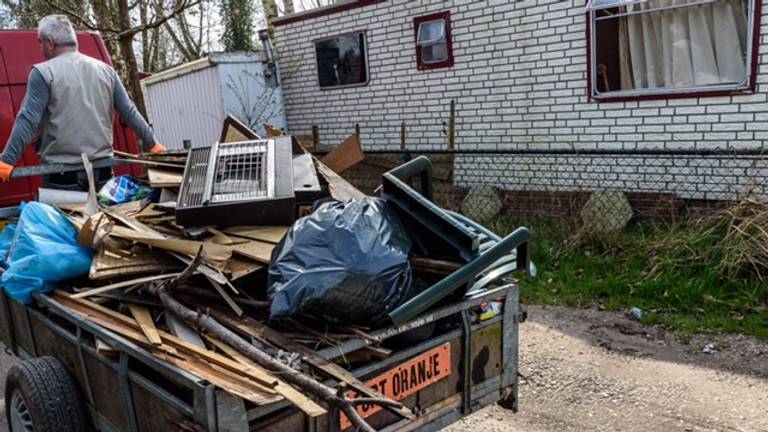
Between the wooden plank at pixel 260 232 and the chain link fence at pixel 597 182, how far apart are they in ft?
13.8

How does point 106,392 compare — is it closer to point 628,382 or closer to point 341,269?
point 341,269

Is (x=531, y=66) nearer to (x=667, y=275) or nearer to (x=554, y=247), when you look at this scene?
(x=554, y=247)

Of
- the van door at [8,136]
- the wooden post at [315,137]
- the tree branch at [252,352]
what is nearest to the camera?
the tree branch at [252,352]

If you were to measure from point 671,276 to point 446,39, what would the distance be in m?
4.75

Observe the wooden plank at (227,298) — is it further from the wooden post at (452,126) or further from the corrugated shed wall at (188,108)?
the corrugated shed wall at (188,108)

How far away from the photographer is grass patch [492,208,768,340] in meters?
5.08

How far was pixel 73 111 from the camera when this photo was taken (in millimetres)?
4840

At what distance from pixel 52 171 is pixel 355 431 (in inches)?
125

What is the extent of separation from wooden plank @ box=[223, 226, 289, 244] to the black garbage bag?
297 mm

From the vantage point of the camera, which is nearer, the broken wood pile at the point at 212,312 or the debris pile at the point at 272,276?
the broken wood pile at the point at 212,312

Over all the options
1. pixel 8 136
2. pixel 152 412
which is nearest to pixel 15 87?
pixel 8 136

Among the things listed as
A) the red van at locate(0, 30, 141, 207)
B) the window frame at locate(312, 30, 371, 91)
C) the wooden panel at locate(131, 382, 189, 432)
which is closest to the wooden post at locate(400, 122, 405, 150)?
the window frame at locate(312, 30, 371, 91)

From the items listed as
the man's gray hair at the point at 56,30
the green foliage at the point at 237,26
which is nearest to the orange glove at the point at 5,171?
the man's gray hair at the point at 56,30

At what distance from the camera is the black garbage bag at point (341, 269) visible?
7.86 feet
